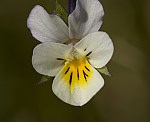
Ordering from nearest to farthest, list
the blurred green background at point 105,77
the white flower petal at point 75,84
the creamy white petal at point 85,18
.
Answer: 1. the creamy white petal at point 85,18
2. the white flower petal at point 75,84
3. the blurred green background at point 105,77

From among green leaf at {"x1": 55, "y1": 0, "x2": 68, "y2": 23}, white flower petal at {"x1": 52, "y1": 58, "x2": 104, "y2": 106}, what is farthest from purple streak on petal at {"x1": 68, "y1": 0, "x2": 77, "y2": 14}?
white flower petal at {"x1": 52, "y1": 58, "x2": 104, "y2": 106}

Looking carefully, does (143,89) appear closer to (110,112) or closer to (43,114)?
(110,112)

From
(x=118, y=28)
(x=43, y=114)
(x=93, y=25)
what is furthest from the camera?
(x=118, y=28)

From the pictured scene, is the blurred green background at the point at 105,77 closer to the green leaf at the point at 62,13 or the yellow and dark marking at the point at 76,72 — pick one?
the yellow and dark marking at the point at 76,72

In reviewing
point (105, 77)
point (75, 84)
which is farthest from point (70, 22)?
point (105, 77)

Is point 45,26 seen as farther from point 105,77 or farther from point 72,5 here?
point 105,77

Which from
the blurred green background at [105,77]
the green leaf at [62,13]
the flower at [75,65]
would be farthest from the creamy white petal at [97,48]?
the blurred green background at [105,77]

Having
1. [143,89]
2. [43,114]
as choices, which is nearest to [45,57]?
[43,114]
